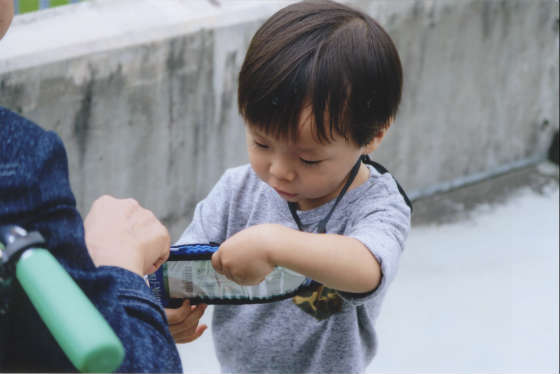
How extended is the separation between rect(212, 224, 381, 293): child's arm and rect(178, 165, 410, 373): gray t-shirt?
0.59 feet

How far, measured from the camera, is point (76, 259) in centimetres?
83

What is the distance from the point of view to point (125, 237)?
3.34ft

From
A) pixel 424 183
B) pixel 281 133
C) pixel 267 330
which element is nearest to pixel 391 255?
pixel 281 133

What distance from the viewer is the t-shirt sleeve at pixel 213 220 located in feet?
4.80

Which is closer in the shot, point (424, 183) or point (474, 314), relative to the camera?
point (474, 314)

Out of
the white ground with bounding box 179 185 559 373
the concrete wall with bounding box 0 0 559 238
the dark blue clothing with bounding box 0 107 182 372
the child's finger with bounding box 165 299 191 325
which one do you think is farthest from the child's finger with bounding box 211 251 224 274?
the white ground with bounding box 179 185 559 373

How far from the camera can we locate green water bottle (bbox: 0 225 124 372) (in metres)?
0.62

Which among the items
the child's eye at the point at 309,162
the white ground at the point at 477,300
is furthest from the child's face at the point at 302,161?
the white ground at the point at 477,300

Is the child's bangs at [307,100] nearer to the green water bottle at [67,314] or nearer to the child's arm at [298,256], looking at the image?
the child's arm at [298,256]

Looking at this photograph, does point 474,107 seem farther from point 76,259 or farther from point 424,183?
point 76,259

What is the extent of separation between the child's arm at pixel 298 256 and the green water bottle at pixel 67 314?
18.8 inches

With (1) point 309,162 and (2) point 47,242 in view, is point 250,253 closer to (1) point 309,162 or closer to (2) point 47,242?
(1) point 309,162

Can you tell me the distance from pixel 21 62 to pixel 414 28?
4.75 feet

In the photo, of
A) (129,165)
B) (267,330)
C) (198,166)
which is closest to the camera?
(267,330)
